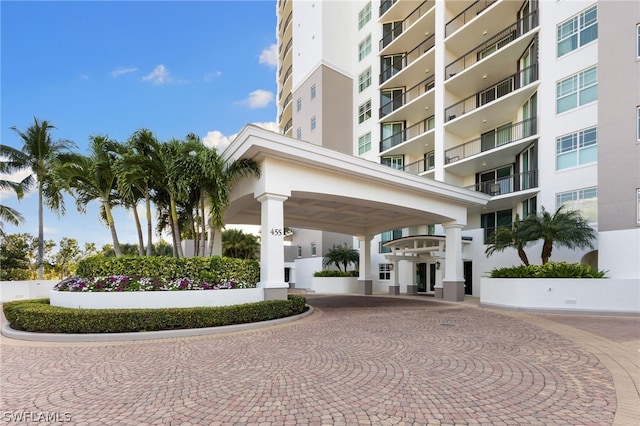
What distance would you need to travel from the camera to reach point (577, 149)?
18.2 metres

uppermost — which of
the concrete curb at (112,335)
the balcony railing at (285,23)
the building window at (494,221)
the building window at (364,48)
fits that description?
the balcony railing at (285,23)

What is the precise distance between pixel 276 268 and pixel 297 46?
3344cm

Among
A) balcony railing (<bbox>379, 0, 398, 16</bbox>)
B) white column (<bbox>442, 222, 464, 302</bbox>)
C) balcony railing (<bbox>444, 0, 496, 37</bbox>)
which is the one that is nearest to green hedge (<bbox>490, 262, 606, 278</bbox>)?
white column (<bbox>442, 222, 464, 302</bbox>)

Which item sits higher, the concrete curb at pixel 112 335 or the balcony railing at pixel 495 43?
the balcony railing at pixel 495 43

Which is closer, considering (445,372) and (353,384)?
(353,384)

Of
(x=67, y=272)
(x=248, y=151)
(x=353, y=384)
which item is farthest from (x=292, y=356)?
(x=67, y=272)

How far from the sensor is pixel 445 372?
6.05m

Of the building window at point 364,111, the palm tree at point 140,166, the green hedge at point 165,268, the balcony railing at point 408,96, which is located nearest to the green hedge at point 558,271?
the green hedge at point 165,268

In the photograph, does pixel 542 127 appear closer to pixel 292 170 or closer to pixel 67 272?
pixel 292 170

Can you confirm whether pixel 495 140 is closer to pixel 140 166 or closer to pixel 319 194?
pixel 319 194

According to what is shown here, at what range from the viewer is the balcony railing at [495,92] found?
69.1 ft

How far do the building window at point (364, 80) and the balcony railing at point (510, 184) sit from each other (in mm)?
14749

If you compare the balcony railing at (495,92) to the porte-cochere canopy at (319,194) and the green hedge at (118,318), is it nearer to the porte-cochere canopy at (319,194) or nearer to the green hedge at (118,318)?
the porte-cochere canopy at (319,194)

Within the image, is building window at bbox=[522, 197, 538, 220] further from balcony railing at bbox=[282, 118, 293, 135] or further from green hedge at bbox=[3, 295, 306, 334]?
balcony railing at bbox=[282, 118, 293, 135]
